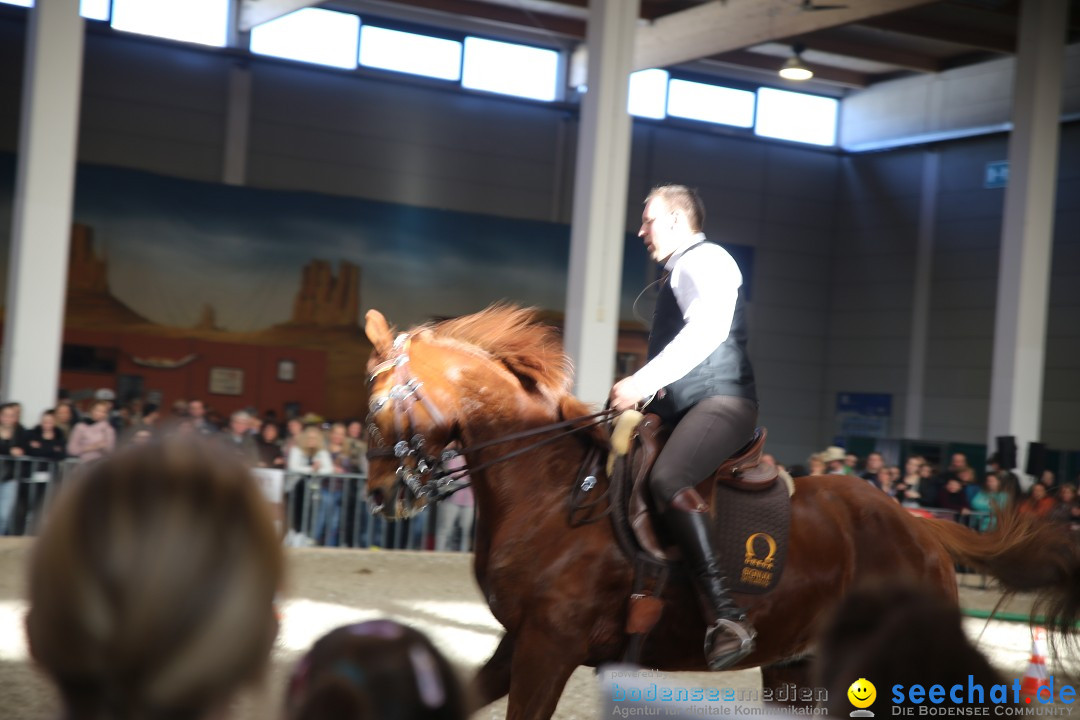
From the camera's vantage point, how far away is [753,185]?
26.5m

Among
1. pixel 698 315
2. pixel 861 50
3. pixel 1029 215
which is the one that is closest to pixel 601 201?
pixel 1029 215

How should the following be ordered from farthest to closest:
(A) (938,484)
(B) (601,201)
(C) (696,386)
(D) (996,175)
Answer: (D) (996,175)
(A) (938,484)
(B) (601,201)
(C) (696,386)

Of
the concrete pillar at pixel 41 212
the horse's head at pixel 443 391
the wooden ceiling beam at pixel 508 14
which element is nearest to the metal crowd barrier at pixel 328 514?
the concrete pillar at pixel 41 212

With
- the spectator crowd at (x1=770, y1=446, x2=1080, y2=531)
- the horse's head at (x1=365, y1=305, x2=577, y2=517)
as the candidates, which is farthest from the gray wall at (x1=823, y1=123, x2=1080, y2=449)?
the horse's head at (x1=365, y1=305, x2=577, y2=517)

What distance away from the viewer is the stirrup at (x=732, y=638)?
400cm

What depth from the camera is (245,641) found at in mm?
1097

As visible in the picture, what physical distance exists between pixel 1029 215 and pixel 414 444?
13.7 m

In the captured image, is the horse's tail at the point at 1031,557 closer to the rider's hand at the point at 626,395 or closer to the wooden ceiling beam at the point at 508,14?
the rider's hand at the point at 626,395

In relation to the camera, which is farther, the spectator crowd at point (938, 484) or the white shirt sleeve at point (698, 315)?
the spectator crowd at point (938, 484)

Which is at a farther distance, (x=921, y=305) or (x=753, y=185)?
(x=753, y=185)

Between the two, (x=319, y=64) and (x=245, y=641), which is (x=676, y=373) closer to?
(x=245, y=641)

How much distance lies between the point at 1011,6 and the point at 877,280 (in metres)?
9.74

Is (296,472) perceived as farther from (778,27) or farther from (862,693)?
(778,27)

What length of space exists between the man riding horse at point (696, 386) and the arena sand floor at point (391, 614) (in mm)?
1224
